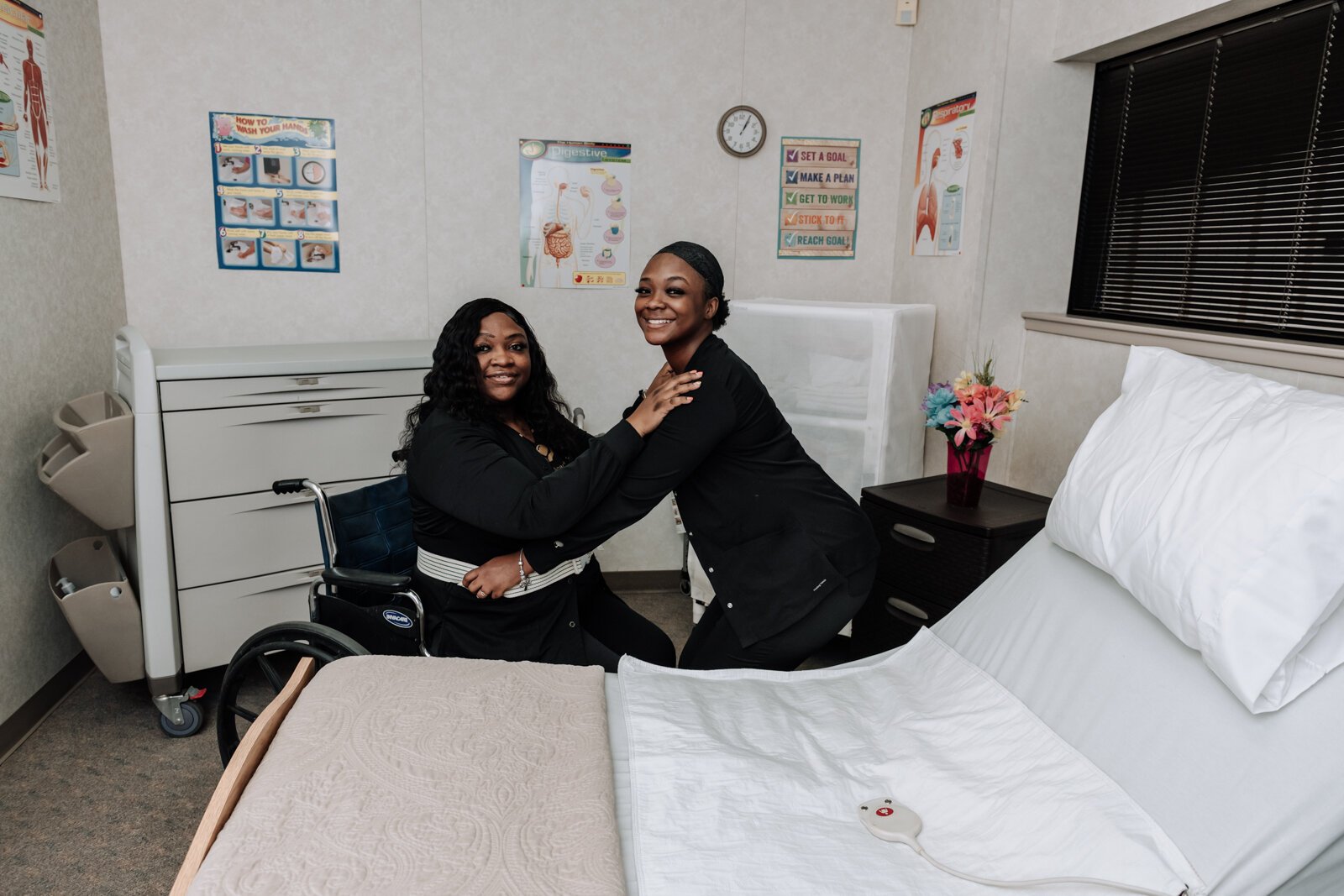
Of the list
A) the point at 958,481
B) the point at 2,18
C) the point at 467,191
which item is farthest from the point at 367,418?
the point at 958,481

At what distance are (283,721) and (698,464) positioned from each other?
0.86m

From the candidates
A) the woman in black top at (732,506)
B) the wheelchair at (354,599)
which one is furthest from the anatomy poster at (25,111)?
the woman in black top at (732,506)

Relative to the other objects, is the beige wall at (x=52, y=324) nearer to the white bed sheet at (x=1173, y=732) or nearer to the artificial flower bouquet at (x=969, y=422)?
the white bed sheet at (x=1173, y=732)

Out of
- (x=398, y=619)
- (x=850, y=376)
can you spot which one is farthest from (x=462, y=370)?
(x=850, y=376)

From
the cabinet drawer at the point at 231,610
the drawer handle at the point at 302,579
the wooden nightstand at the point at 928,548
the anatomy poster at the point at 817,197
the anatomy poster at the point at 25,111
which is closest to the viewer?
the wooden nightstand at the point at 928,548

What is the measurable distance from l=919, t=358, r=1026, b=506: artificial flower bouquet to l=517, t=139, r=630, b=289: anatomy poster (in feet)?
4.70

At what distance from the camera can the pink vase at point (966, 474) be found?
2410mm

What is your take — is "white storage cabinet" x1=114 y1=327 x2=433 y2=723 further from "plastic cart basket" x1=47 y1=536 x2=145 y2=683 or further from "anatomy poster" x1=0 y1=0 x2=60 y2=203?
"anatomy poster" x1=0 y1=0 x2=60 y2=203

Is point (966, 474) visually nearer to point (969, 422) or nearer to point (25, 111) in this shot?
point (969, 422)

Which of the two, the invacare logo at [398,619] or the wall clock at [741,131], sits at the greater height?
the wall clock at [741,131]

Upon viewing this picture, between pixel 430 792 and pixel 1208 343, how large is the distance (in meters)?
1.98

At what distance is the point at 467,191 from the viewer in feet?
10.7

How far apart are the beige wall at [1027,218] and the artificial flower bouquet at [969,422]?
12.7 inches

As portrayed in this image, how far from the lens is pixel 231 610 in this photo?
2.64m
